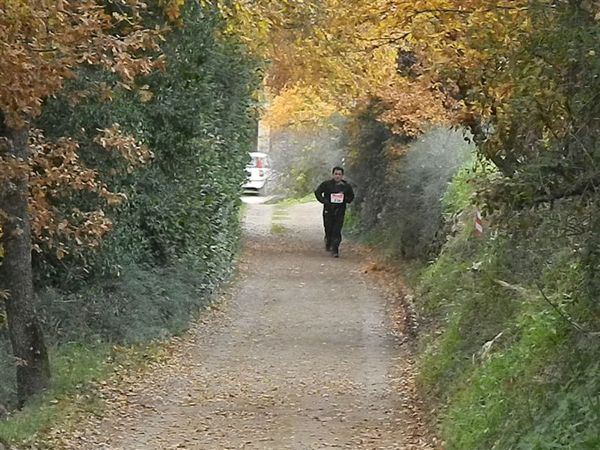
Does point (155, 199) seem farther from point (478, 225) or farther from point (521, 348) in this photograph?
point (521, 348)

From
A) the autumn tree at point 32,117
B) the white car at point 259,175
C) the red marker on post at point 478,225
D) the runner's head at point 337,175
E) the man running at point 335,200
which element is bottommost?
the white car at point 259,175

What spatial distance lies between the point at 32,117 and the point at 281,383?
4.13 metres

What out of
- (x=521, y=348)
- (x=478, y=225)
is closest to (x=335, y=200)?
(x=478, y=225)

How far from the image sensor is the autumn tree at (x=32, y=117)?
8945 millimetres

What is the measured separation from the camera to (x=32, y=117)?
10.9 meters

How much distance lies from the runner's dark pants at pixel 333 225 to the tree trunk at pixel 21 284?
579 inches

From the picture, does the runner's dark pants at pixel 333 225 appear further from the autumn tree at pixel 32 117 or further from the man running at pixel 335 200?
the autumn tree at pixel 32 117

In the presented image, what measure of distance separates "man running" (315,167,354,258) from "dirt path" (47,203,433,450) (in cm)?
427

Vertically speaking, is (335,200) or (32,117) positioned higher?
(32,117)

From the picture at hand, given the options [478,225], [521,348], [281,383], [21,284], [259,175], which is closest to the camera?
[521,348]

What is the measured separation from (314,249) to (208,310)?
31.9 feet

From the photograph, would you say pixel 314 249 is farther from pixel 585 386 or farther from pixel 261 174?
pixel 261 174

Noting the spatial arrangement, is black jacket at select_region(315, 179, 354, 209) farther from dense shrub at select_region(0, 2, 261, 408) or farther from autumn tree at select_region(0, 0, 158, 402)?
autumn tree at select_region(0, 0, 158, 402)

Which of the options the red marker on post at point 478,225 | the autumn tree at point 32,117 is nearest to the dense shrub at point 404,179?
the red marker on post at point 478,225
